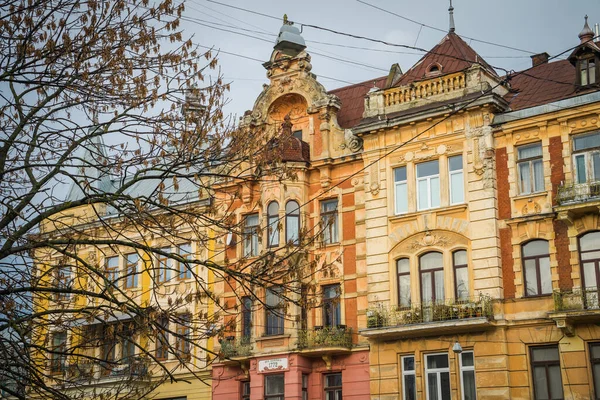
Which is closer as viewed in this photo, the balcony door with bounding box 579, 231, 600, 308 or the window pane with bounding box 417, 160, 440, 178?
the balcony door with bounding box 579, 231, 600, 308

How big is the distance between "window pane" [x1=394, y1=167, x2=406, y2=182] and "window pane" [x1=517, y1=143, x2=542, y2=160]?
14.1 ft

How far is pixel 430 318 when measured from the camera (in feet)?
97.9

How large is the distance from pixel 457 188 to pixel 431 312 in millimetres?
4400

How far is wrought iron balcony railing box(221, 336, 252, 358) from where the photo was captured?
33719 mm

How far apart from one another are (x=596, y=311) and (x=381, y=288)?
25.6 feet

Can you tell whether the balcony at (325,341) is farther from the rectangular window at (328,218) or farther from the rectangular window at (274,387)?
the rectangular window at (328,218)

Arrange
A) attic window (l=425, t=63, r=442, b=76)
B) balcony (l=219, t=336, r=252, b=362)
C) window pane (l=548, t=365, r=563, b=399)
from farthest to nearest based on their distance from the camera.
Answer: balcony (l=219, t=336, r=252, b=362) < attic window (l=425, t=63, r=442, b=76) < window pane (l=548, t=365, r=563, b=399)

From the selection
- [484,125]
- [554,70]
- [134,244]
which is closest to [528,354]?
[484,125]

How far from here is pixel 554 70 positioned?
3247 cm

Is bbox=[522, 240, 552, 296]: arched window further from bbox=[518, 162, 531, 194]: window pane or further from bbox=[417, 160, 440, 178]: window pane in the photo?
bbox=[417, 160, 440, 178]: window pane

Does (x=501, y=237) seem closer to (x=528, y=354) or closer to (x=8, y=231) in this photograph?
(x=528, y=354)

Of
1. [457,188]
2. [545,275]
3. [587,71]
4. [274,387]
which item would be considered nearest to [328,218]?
[457,188]

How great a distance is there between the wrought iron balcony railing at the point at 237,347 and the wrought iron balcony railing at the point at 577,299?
11.8 meters

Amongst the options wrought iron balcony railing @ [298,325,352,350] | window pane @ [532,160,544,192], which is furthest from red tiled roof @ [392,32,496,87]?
wrought iron balcony railing @ [298,325,352,350]
